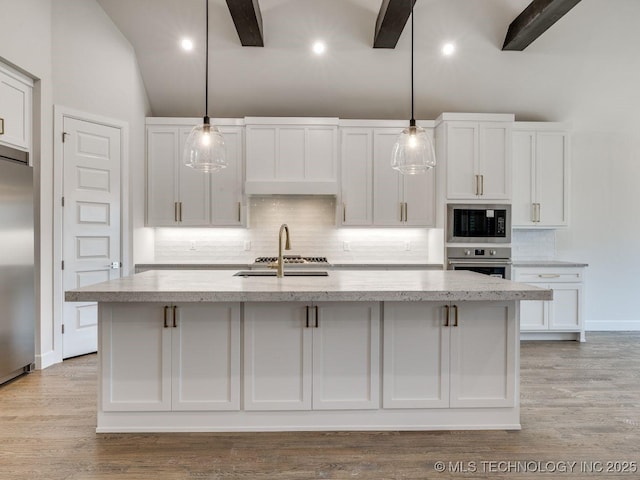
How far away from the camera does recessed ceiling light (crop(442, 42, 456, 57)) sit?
175 inches

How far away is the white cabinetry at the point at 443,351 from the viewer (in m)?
2.47

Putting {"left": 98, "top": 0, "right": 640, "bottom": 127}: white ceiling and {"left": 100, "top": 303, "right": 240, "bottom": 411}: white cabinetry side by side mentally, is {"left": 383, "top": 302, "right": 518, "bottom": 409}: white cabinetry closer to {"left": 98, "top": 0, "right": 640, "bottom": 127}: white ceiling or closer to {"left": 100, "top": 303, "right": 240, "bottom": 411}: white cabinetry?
{"left": 100, "top": 303, "right": 240, "bottom": 411}: white cabinetry

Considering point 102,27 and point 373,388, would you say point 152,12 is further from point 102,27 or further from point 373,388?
point 373,388

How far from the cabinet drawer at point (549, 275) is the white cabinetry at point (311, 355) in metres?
2.99

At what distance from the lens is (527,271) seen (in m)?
4.67

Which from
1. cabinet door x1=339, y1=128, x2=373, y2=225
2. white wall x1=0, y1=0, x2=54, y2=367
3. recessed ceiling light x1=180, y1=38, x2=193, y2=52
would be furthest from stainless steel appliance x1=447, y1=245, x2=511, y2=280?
white wall x1=0, y1=0, x2=54, y2=367

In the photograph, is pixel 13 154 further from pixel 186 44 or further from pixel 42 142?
pixel 186 44

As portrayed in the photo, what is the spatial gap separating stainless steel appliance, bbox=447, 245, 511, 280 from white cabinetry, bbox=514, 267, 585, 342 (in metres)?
0.25

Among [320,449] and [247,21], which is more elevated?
[247,21]

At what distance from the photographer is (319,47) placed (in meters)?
4.43

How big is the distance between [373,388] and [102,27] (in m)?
4.42

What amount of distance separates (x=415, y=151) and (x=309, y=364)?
153 centimetres

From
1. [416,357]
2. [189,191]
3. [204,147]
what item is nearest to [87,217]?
[189,191]

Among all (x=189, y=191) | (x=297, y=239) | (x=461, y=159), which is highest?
(x=461, y=159)
